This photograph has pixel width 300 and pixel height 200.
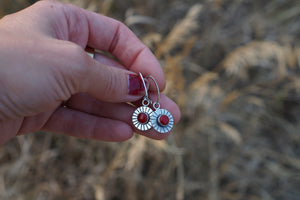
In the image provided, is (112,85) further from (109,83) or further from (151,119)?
(151,119)

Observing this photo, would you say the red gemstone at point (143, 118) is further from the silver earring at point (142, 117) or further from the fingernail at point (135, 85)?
the fingernail at point (135, 85)

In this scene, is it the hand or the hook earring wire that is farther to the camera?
the hook earring wire

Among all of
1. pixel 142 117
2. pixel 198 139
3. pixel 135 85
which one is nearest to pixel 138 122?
pixel 142 117

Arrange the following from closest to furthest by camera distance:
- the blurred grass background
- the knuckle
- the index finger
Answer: the knuckle → the index finger → the blurred grass background

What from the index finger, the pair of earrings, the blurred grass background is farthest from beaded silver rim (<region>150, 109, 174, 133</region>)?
the index finger

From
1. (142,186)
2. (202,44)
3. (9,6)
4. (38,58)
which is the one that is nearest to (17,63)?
(38,58)

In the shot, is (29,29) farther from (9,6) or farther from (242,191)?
(242,191)

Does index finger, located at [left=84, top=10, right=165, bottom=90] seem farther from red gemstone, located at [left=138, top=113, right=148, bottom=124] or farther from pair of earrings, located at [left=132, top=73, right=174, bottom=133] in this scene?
red gemstone, located at [left=138, top=113, right=148, bottom=124]
